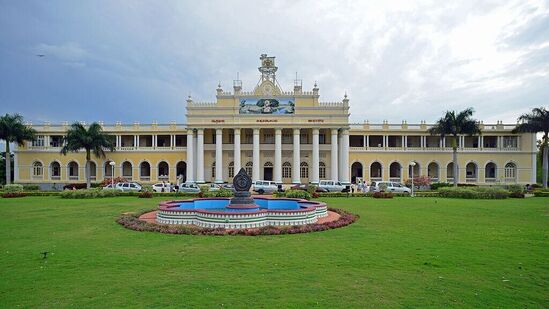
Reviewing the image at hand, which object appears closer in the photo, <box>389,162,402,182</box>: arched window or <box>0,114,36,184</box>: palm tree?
<box>0,114,36,184</box>: palm tree

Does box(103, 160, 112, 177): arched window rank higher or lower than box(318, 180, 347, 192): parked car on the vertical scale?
higher

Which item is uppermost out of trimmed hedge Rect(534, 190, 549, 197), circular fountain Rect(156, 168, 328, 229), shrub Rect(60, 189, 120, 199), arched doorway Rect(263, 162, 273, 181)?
arched doorway Rect(263, 162, 273, 181)

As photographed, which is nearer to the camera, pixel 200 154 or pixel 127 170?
pixel 200 154

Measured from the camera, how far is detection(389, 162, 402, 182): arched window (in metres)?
48.8

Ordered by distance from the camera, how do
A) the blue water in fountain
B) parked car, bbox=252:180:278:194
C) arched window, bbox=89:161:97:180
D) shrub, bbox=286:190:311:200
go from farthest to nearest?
arched window, bbox=89:161:97:180, parked car, bbox=252:180:278:194, shrub, bbox=286:190:311:200, the blue water in fountain

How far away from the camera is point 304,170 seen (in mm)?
46812

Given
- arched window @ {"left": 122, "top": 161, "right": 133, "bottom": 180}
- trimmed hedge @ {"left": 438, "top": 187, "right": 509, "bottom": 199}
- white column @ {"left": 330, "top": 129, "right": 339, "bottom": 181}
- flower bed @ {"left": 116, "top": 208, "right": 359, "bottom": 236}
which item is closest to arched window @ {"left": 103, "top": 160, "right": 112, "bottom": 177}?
arched window @ {"left": 122, "top": 161, "right": 133, "bottom": 180}

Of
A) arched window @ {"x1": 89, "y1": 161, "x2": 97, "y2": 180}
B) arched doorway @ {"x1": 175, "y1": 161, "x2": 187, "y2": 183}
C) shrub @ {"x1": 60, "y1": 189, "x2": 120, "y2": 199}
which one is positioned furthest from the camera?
arched window @ {"x1": 89, "y1": 161, "x2": 97, "y2": 180}

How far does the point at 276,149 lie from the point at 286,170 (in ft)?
14.0

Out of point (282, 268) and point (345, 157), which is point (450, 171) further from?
point (282, 268)

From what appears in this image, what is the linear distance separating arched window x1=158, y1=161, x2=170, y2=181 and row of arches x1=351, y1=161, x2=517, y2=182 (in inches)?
983

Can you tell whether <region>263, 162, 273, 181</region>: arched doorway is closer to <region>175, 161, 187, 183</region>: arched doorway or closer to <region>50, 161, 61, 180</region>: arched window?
<region>175, 161, 187, 183</region>: arched doorway

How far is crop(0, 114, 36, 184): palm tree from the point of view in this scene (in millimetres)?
42312

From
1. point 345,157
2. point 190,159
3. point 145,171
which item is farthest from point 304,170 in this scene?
point 145,171
